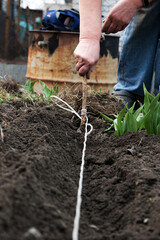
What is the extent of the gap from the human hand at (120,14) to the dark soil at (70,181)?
70cm

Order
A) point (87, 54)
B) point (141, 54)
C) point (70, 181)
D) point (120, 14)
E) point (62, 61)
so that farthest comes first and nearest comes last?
point (62, 61), point (141, 54), point (120, 14), point (87, 54), point (70, 181)

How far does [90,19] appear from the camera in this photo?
176 centimetres

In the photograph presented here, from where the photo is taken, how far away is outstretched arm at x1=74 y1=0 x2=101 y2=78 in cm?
174

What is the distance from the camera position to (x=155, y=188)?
106cm

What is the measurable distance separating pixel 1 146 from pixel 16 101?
42.1 inches

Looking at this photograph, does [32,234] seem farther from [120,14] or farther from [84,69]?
[120,14]

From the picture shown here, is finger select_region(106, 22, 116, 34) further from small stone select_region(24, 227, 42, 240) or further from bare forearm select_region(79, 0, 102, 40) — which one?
small stone select_region(24, 227, 42, 240)

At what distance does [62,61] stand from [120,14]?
1.66 m

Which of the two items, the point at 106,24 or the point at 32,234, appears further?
the point at 106,24

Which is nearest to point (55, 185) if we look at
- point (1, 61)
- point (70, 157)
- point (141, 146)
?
point (70, 157)

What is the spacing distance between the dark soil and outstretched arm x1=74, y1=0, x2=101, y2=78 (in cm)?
40

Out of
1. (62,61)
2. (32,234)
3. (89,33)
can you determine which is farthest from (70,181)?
(62,61)

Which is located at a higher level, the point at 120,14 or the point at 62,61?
the point at 120,14

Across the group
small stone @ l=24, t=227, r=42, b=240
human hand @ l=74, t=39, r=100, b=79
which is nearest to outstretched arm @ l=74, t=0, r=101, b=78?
human hand @ l=74, t=39, r=100, b=79
